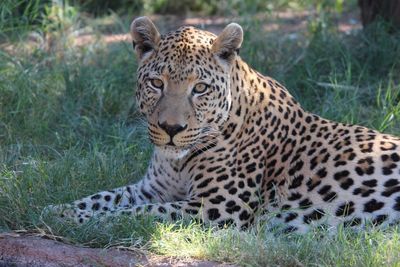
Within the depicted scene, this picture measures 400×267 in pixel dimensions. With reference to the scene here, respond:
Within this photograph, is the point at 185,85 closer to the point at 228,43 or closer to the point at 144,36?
the point at 228,43

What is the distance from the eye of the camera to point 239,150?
25.0 feet

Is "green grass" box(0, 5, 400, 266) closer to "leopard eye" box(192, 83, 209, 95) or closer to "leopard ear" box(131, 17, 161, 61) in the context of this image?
"leopard ear" box(131, 17, 161, 61)

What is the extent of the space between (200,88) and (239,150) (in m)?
0.63

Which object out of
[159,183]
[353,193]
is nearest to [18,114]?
[159,183]

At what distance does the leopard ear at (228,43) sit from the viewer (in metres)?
7.38

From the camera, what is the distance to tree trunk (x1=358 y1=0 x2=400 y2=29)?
10.9m

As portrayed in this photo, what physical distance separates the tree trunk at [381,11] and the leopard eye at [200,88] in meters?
4.16

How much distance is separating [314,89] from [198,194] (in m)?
3.14

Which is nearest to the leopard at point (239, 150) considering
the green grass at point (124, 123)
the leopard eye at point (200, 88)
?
Result: the leopard eye at point (200, 88)

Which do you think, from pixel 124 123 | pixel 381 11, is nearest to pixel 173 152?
pixel 124 123

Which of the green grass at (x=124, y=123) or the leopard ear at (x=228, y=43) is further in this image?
the leopard ear at (x=228, y=43)

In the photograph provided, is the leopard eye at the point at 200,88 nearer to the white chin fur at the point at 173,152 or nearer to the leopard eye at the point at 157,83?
the leopard eye at the point at 157,83

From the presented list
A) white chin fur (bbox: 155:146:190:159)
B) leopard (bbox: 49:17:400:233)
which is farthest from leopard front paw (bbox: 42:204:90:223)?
white chin fur (bbox: 155:146:190:159)

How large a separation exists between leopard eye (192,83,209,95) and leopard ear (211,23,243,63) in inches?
10.9
